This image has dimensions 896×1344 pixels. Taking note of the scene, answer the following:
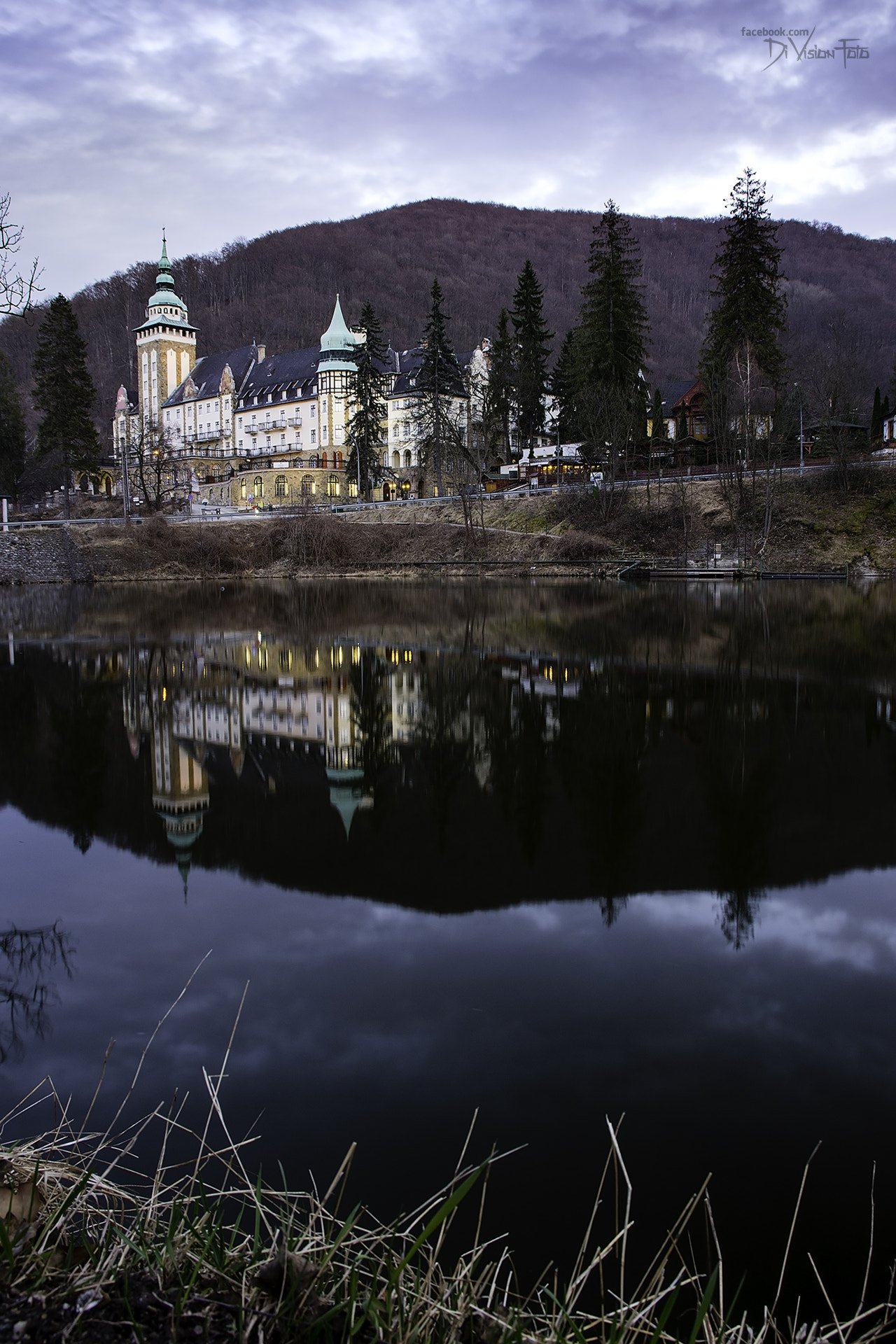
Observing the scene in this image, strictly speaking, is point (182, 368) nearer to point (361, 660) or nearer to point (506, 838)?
point (361, 660)

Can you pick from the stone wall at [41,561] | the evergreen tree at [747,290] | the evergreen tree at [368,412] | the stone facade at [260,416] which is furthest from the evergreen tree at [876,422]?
the stone wall at [41,561]

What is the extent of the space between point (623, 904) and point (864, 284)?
20150cm

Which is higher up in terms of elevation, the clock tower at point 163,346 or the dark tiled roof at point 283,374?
the clock tower at point 163,346

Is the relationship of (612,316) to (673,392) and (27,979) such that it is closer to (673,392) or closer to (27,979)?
(673,392)

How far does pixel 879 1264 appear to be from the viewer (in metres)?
3.33

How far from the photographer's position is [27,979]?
18.7ft

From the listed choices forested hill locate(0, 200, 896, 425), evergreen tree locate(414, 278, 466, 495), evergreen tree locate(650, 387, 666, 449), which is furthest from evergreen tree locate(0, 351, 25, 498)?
forested hill locate(0, 200, 896, 425)

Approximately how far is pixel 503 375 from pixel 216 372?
5393 centimetres

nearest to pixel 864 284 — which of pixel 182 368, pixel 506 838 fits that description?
pixel 182 368

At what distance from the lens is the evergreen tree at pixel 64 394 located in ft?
247

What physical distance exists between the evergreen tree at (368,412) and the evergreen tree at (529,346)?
38.5 ft

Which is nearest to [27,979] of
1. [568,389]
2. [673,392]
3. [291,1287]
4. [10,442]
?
[291,1287]

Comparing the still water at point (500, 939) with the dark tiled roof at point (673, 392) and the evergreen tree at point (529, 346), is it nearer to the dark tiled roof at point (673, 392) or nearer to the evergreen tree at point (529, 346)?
the evergreen tree at point (529, 346)

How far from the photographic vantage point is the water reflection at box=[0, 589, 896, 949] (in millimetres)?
7371
